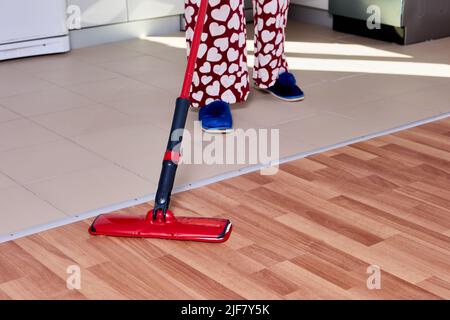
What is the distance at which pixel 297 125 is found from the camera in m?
2.38

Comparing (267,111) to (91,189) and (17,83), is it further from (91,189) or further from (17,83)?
(17,83)

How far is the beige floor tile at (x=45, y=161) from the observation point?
2.04 meters

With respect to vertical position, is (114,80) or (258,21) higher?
(258,21)

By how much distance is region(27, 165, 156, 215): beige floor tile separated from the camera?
1859mm

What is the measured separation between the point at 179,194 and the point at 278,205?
231mm

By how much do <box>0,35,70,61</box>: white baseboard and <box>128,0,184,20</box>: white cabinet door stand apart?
1.16 ft

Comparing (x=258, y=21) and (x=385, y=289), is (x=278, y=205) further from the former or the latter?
(x=258, y=21)

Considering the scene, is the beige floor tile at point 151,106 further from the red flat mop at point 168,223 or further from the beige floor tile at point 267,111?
the red flat mop at point 168,223

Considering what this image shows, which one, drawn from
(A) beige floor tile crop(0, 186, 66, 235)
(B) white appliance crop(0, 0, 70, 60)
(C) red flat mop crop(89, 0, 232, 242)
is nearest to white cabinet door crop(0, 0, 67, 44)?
(B) white appliance crop(0, 0, 70, 60)

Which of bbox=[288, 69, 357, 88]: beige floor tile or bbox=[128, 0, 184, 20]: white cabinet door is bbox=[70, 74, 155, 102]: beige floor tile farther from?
bbox=[128, 0, 184, 20]: white cabinet door

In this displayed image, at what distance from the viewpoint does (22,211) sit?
1821 millimetres

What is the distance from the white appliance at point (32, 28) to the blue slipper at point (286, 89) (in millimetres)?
1005
